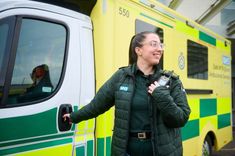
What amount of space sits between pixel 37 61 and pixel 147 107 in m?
0.92

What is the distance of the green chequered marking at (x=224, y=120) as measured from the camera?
5993mm

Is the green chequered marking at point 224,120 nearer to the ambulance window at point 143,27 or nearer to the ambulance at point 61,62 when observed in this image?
the ambulance at point 61,62

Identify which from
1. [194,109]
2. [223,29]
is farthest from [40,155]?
[223,29]

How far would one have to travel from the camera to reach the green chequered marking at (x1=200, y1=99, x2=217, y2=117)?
5.13 m

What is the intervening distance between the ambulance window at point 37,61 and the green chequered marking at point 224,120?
13.0ft

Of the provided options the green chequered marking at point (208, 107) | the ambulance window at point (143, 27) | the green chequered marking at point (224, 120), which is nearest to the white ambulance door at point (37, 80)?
the ambulance window at point (143, 27)

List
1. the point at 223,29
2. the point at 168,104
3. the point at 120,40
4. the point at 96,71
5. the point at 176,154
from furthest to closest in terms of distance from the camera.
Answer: the point at 223,29, the point at 120,40, the point at 96,71, the point at 176,154, the point at 168,104

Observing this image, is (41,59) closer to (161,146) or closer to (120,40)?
(120,40)

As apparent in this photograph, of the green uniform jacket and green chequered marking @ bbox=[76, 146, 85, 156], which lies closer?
the green uniform jacket

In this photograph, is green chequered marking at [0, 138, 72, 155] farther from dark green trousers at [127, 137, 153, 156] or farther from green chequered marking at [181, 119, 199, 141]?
green chequered marking at [181, 119, 199, 141]

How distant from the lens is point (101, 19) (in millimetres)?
3094

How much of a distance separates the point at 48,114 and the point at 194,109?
9.02 feet

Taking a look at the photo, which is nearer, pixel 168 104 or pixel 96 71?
pixel 168 104

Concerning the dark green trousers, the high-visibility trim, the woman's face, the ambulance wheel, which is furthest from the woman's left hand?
the ambulance wheel
